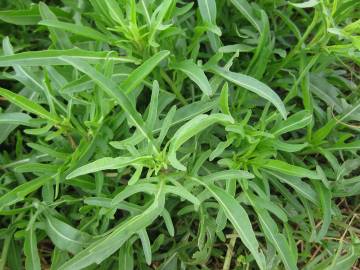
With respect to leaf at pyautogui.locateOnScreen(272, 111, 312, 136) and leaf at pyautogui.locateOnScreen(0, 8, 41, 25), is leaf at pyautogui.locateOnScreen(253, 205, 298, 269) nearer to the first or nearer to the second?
leaf at pyautogui.locateOnScreen(272, 111, 312, 136)

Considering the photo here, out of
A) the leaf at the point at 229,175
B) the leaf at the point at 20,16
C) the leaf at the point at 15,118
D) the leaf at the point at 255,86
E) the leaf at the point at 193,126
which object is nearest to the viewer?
the leaf at the point at 193,126

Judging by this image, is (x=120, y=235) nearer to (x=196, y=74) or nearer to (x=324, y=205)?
(x=196, y=74)

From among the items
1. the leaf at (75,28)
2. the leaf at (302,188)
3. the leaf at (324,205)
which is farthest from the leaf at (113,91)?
the leaf at (324,205)

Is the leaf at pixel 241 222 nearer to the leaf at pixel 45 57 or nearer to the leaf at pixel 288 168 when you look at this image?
the leaf at pixel 288 168

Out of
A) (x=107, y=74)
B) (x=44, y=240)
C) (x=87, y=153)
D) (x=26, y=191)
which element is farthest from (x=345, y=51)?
(x=44, y=240)

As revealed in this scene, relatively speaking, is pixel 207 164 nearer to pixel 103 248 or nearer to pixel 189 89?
pixel 189 89
